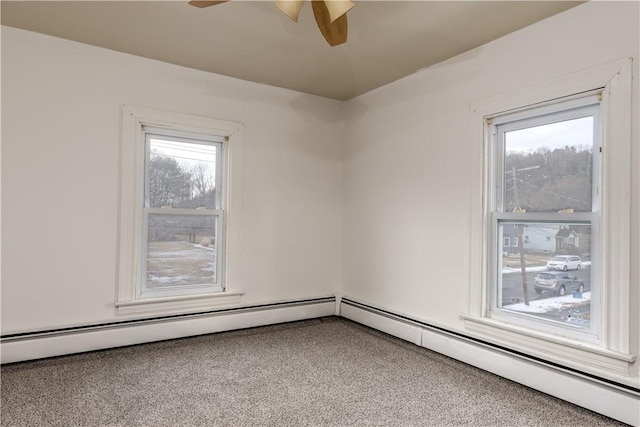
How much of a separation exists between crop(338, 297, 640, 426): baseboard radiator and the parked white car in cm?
61

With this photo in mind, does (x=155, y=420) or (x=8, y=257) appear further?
(x=8, y=257)

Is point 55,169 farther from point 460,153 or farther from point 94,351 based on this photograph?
point 460,153

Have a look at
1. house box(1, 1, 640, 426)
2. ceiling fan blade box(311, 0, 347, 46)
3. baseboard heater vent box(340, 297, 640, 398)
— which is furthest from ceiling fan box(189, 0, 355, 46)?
baseboard heater vent box(340, 297, 640, 398)

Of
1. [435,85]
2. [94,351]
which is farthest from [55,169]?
[435,85]

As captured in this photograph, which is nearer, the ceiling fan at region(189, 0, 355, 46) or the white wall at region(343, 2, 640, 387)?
the ceiling fan at region(189, 0, 355, 46)

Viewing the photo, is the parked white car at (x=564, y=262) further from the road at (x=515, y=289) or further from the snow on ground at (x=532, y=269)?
the road at (x=515, y=289)

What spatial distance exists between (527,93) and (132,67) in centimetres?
307

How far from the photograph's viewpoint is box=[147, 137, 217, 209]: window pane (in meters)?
3.40

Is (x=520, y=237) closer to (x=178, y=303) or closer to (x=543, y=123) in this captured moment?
(x=543, y=123)

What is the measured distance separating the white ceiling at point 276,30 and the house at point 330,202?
0.14 meters

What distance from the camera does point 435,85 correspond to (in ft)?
10.7

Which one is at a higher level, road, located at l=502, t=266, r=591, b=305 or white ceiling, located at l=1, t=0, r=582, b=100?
white ceiling, located at l=1, t=0, r=582, b=100

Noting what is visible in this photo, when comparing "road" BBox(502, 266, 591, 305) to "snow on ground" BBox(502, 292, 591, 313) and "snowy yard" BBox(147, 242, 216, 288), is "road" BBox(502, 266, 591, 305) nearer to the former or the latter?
"snow on ground" BBox(502, 292, 591, 313)

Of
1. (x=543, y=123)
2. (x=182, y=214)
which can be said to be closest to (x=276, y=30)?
(x=182, y=214)
